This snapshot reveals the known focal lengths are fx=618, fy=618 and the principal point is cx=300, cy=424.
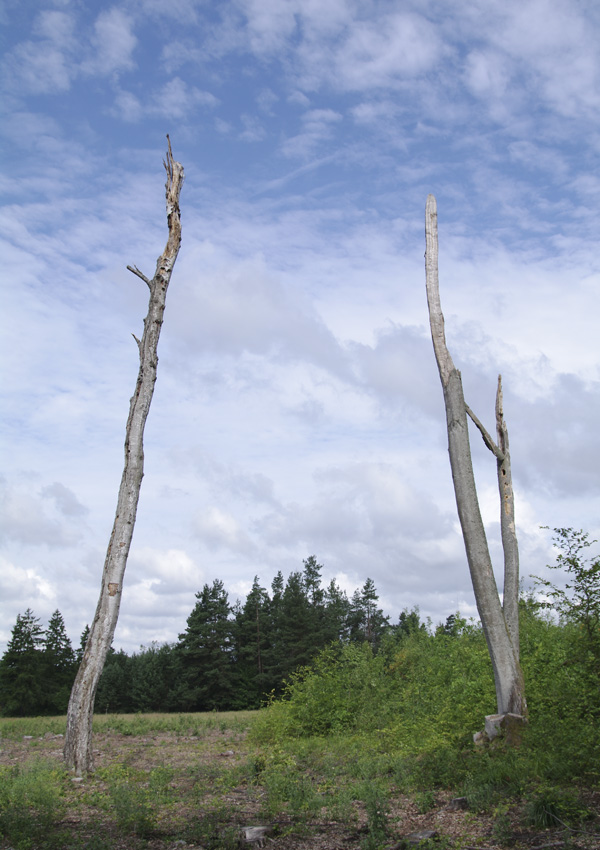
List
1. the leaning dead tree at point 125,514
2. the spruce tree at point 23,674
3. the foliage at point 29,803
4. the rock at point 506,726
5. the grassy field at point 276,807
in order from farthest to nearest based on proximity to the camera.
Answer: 1. the spruce tree at point 23,674
2. the leaning dead tree at point 125,514
3. the rock at point 506,726
4. the foliage at point 29,803
5. the grassy field at point 276,807

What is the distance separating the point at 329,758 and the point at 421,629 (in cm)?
1562

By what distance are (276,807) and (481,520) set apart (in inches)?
202

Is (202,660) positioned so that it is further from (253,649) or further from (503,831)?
(503,831)

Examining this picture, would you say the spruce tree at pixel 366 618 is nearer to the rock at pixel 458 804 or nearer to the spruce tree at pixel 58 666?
the spruce tree at pixel 58 666

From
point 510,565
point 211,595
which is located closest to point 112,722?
point 510,565

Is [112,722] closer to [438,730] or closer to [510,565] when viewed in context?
[438,730]

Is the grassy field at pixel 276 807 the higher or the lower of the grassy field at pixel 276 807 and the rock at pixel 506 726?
the lower

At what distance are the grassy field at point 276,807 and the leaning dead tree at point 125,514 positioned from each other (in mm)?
707

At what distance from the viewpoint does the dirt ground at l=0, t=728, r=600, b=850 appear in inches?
218

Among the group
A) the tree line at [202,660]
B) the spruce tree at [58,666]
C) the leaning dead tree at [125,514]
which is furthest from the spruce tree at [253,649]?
the leaning dead tree at [125,514]

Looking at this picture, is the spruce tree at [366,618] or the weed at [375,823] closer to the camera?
the weed at [375,823]

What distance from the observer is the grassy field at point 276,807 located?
572 centimetres

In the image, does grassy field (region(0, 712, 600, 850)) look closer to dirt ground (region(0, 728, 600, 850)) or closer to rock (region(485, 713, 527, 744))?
dirt ground (region(0, 728, 600, 850))

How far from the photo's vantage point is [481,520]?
9.77 meters
